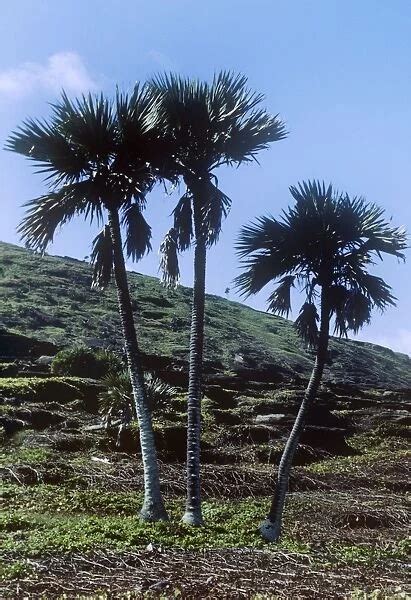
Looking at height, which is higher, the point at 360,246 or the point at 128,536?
the point at 360,246

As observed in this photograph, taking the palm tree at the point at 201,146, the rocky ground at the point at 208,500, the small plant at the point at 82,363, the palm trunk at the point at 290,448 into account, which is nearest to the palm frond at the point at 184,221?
the palm tree at the point at 201,146

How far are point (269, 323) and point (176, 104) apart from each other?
5856 cm

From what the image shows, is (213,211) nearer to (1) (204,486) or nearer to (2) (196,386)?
(2) (196,386)

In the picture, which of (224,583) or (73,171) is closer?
(224,583)

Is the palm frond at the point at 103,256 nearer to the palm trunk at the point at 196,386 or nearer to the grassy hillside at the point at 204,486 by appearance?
the palm trunk at the point at 196,386

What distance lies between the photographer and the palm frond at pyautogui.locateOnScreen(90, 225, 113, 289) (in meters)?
12.4

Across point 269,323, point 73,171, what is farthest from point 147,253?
point 269,323

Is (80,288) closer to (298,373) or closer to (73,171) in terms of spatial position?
(298,373)

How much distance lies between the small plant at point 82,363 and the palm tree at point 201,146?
57.7ft

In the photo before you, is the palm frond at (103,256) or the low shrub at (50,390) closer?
the palm frond at (103,256)

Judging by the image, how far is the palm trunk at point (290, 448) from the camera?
11164mm

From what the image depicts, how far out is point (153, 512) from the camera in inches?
416

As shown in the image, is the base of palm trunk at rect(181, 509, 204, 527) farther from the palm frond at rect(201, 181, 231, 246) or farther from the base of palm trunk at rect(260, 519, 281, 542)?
the palm frond at rect(201, 181, 231, 246)

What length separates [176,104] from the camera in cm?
1166
